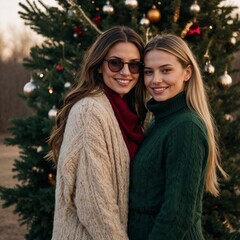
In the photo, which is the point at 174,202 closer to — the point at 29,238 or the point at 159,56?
the point at 159,56

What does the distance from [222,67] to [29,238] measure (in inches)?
114

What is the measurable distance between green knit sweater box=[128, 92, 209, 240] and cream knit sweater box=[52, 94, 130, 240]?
8cm

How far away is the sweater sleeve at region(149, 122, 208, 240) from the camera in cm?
162

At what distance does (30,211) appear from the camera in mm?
4043

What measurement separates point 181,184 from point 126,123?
59cm

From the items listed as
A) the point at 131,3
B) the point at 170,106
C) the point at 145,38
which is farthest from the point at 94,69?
the point at 131,3

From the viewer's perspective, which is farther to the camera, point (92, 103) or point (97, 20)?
point (97, 20)

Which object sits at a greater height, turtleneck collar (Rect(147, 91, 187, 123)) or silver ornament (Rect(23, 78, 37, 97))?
turtleneck collar (Rect(147, 91, 187, 123))

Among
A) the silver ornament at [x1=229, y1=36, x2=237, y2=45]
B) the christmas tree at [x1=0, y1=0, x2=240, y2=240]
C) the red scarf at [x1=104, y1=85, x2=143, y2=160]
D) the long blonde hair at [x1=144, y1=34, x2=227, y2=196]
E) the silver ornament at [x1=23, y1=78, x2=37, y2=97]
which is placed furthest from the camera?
the silver ornament at [x1=23, y1=78, x2=37, y2=97]

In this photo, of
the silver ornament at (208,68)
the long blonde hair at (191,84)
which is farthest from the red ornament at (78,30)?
the long blonde hair at (191,84)

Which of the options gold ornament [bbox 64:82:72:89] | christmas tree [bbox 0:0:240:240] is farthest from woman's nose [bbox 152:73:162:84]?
gold ornament [bbox 64:82:72:89]

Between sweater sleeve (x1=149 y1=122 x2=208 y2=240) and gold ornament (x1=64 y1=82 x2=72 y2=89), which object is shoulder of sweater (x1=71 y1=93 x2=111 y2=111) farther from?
gold ornament (x1=64 y1=82 x2=72 y2=89)

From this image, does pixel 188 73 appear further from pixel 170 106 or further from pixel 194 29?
pixel 194 29

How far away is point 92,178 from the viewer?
176 cm
